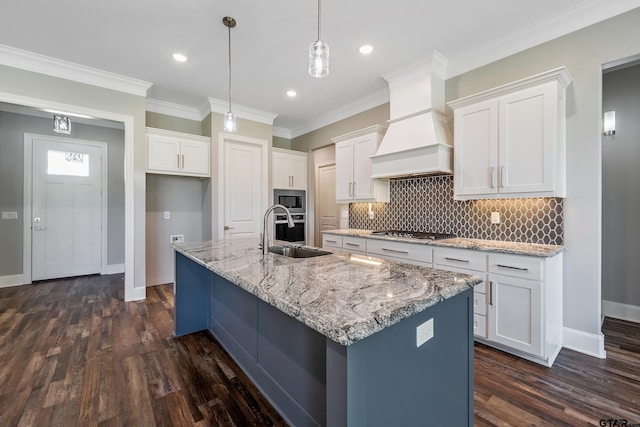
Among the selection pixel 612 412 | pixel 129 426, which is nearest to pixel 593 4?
pixel 612 412

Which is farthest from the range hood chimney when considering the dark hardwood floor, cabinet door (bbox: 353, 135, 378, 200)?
the dark hardwood floor

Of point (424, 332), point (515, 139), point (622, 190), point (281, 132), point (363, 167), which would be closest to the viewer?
point (424, 332)

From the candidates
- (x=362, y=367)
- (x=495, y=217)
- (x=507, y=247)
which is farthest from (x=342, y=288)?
(x=495, y=217)

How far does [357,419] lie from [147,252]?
4423 mm

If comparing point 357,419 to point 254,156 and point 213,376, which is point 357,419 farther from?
point 254,156

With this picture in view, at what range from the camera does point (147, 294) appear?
3934 mm

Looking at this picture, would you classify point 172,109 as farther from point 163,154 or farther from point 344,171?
point 344,171

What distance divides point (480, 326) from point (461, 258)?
60 centimetres

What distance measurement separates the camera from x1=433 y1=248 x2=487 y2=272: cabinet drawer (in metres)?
Answer: 2.37

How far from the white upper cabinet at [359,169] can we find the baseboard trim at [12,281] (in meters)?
5.09

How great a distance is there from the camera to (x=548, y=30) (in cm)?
246

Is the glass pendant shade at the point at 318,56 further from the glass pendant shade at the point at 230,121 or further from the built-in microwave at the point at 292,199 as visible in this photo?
the built-in microwave at the point at 292,199

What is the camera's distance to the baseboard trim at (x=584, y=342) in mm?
2223

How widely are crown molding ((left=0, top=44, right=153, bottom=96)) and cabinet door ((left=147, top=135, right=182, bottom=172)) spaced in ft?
2.04
